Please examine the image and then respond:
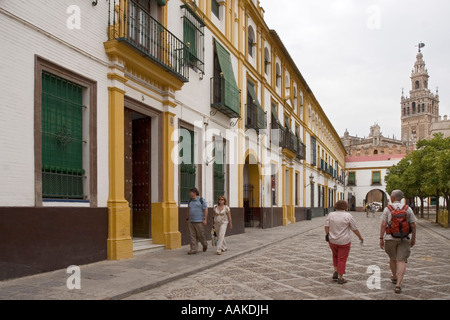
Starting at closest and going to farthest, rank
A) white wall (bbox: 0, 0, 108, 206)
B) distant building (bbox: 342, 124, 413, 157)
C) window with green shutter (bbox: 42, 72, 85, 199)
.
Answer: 1. white wall (bbox: 0, 0, 108, 206)
2. window with green shutter (bbox: 42, 72, 85, 199)
3. distant building (bbox: 342, 124, 413, 157)

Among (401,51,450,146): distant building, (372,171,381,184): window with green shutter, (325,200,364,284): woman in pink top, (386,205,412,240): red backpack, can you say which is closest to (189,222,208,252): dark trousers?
(325,200,364,284): woman in pink top

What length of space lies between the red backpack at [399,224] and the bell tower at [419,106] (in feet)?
414

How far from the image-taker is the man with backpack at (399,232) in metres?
6.67

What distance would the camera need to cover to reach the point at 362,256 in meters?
11.0

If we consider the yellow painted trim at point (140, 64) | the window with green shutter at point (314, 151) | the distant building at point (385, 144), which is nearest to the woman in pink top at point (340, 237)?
the yellow painted trim at point (140, 64)

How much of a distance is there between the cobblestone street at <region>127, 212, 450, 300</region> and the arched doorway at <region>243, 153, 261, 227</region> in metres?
9.11

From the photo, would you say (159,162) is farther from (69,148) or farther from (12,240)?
(12,240)

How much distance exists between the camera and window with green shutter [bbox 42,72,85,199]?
309 inches

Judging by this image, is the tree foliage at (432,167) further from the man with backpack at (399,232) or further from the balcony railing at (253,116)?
the man with backpack at (399,232)

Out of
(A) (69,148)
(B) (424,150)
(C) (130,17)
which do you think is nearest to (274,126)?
(B) (424,150)

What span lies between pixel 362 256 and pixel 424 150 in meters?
16.7

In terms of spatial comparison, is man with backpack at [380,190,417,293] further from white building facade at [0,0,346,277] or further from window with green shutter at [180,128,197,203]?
window with green shutter at [180,128,197,203]

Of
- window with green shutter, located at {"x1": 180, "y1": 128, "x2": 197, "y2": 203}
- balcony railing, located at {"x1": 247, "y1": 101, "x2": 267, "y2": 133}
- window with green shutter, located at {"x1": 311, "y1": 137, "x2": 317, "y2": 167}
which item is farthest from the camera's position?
window with green shutter, located at {"x1": 311, "y1": 137, "x2": 317, "y2": 167}
